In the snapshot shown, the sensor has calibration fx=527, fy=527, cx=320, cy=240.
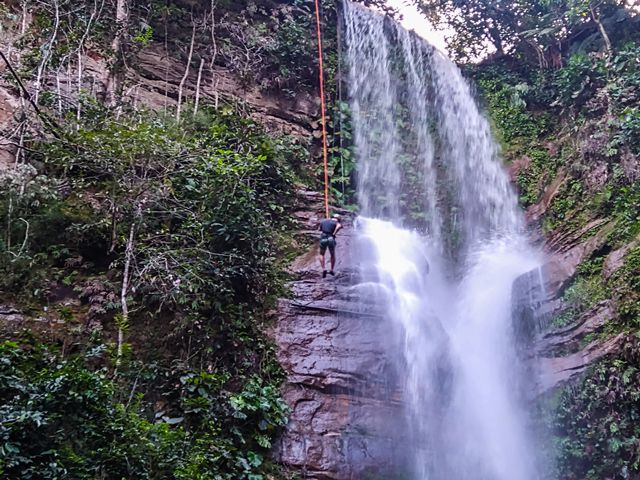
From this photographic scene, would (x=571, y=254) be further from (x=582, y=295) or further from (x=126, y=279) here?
(x=126, y=279)

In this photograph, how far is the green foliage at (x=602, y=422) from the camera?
711 cm

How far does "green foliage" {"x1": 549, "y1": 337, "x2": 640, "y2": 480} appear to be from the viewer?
711 centimetres

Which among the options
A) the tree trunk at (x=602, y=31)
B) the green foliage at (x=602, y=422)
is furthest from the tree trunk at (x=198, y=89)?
the tree trunk at (x=602, y=31)

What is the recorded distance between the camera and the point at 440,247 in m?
12.1

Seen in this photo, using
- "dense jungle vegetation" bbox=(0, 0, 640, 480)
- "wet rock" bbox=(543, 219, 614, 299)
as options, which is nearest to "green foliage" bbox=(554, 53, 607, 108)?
"dense jungle vegetation" bbox=(0, 0, 640, 480)

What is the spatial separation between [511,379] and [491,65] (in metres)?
10.6

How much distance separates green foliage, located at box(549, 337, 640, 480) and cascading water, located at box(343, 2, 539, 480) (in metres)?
0.62

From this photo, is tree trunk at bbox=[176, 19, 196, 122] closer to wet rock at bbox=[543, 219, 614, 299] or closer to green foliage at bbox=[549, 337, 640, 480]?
wet rock at bbox=[543, 219, 614, 299]

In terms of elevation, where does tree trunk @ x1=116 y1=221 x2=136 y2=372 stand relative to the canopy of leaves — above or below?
below

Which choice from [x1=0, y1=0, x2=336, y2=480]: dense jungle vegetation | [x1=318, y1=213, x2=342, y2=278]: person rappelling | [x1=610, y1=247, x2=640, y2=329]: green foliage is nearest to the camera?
[x1=0, y1=0, x2=336, y2=480]: dense jungle vegetation

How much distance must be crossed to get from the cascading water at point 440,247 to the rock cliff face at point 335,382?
0.43 metres

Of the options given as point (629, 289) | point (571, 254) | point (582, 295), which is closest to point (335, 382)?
point (582, 295)

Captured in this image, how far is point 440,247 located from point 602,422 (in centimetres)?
538

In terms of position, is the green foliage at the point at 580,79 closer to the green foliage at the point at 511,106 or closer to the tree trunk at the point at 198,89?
the green foliage at the point at 511,106
